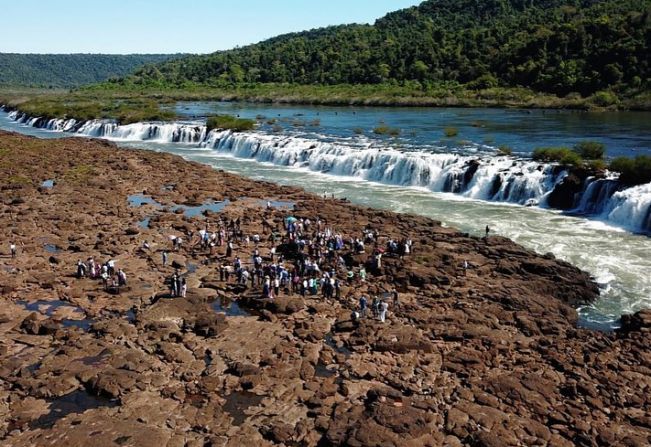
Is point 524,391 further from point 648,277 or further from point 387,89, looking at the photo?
point 387,89

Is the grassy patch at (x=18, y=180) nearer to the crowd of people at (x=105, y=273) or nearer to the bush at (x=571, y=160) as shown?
the crowd of people at (x=105, y=273)

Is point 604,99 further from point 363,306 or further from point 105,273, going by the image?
point 105,273

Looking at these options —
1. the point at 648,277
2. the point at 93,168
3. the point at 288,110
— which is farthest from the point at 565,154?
A: the point at 288,110

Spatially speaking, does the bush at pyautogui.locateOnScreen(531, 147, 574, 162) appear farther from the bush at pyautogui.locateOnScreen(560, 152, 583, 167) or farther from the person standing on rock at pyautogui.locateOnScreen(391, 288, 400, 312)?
the person standing on rock at pyautogui.locateOnScreen(391, 288, 400, 312)

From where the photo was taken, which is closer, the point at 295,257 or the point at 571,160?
the point at 295,257

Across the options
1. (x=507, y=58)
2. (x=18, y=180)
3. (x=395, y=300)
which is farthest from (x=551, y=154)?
(x=507, y=58)

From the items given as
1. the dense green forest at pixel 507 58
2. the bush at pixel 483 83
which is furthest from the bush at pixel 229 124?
the bush at pixel 483 83
